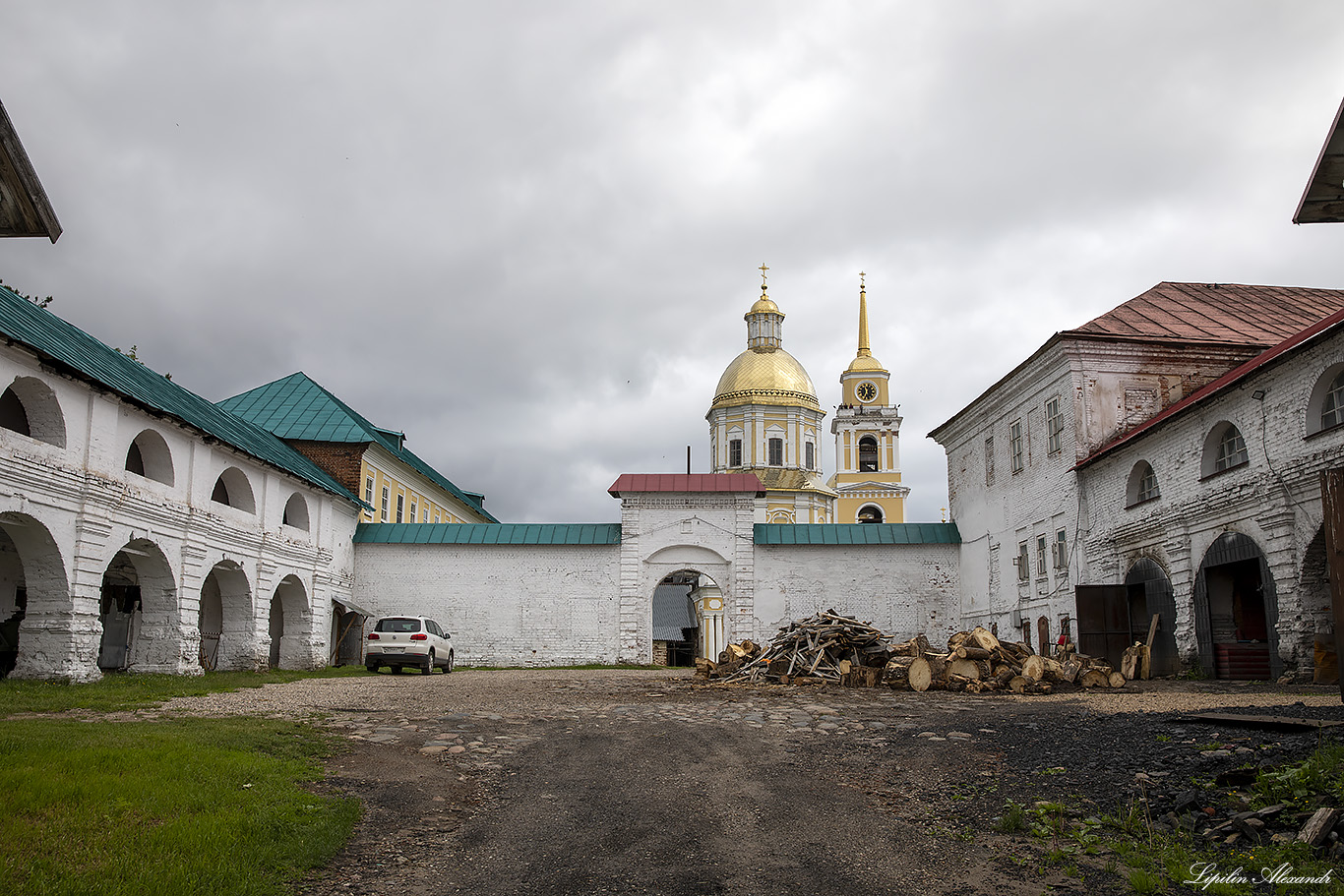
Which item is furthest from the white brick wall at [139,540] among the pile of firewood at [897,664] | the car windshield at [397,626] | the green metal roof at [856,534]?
the green metal roof at [856,534]

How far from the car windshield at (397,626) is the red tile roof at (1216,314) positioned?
15975 millimetres

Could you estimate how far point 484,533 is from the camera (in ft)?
94.5

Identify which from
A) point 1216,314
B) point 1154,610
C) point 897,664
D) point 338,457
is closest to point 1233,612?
point 1154,610

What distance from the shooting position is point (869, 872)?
19.2 feet

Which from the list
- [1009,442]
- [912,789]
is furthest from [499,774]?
[1009,442]

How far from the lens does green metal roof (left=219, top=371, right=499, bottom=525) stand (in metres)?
30.5

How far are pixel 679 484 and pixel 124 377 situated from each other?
48.3 feet

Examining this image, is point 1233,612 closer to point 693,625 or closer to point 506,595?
point 506,595

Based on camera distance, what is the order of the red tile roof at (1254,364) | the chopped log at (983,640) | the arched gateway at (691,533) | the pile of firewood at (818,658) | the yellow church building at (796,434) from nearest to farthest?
the red tile roof at (1254,364), the chopped log at (983,640), the pile of firewood at (818,658), the arched gateway at (691,533), the yellow church building at (796,434)

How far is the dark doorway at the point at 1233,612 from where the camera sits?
16.7 meters

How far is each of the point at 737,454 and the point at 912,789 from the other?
Answer: 4099 cm

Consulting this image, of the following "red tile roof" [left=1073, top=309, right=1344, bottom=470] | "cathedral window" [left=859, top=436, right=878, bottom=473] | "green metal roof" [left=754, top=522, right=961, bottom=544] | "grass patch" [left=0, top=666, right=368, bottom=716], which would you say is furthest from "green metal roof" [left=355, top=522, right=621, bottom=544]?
"cathedral window" [left=859, top=436, right=878, bottom=473]

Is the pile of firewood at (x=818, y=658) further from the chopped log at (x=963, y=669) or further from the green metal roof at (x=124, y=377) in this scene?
the green metal roof at (x=124, y=377)

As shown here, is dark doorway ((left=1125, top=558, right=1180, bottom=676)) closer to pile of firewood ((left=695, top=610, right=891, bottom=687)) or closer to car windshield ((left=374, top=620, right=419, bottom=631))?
pile of firewood ((left=695, top=610, right=891, bottom=687))
